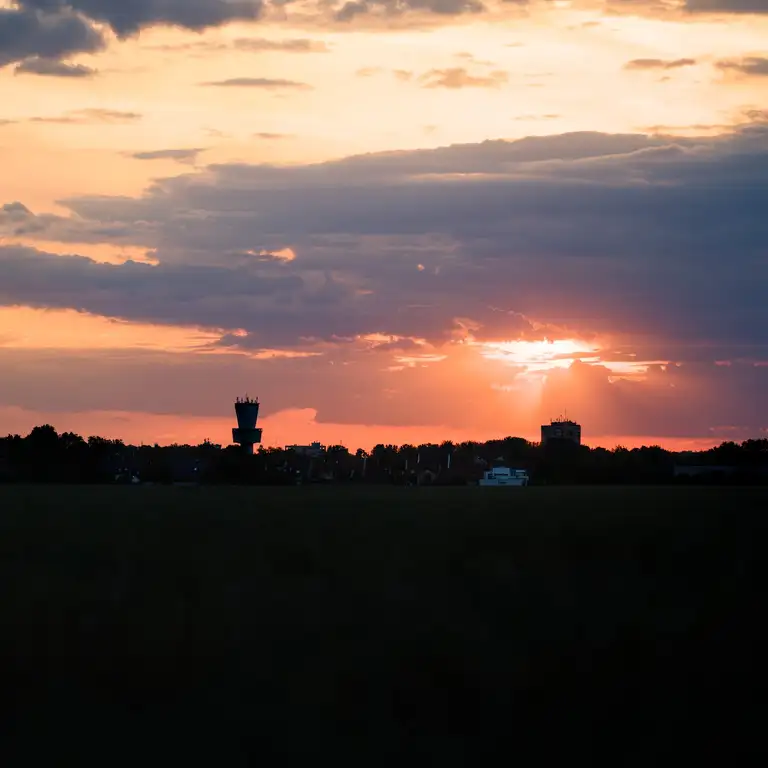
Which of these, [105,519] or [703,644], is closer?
[703,644]

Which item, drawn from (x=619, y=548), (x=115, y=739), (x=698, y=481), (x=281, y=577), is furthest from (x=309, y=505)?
(x=698, y=481)

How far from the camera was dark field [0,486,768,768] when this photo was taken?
55.6ft

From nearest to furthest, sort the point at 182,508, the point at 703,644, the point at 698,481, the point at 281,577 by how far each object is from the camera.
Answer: the point at 703,644 → the point at 281,577 → the point at 182,508 → the point at 698,481

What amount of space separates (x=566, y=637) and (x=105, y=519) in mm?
45805

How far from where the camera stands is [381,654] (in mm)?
22734

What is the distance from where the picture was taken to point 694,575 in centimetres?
3644

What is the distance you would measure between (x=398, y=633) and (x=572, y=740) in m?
8.15

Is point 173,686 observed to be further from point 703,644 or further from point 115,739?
point 703,644

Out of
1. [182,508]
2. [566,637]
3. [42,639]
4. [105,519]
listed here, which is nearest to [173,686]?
[42,639]

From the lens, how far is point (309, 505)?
93375 mm

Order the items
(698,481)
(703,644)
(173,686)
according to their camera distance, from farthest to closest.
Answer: (698,481) < (703,644) < (173,686)

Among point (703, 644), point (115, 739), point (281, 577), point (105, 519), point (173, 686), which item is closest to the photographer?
point (115, 739)

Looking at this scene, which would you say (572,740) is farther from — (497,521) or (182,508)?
(182,508)

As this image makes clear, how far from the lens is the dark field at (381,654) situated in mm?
16938
